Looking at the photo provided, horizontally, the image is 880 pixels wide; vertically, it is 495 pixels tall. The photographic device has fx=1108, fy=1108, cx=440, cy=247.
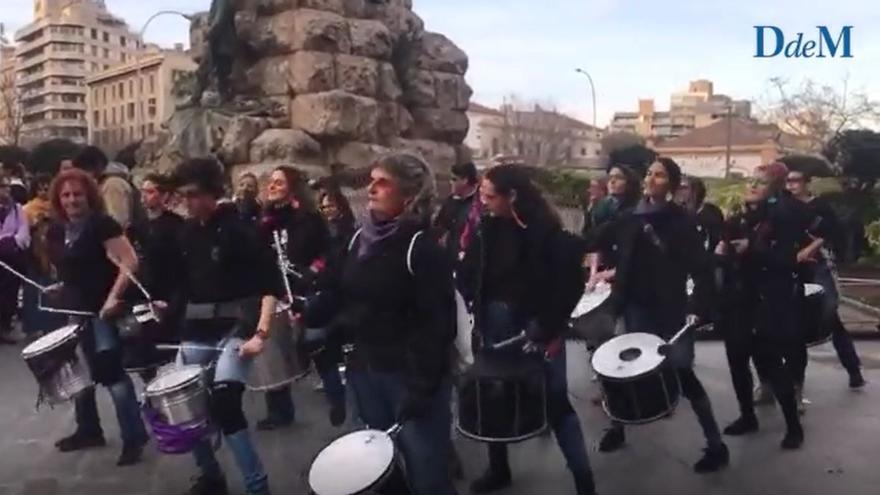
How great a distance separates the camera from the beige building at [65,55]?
100 metres

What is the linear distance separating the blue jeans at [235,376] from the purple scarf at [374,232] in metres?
1.12

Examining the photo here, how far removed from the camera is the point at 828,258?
810cm

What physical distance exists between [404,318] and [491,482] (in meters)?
1.79

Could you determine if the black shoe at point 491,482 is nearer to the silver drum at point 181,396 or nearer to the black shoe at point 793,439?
the silver drum at point 181,396

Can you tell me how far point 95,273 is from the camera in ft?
20.4

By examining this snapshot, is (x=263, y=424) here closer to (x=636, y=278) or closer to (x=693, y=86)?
(x=636, y=278)

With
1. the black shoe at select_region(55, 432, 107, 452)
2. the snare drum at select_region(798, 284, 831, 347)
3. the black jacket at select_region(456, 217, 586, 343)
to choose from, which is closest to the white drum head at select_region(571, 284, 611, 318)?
the snare drum at select_region(798, 284, 831, 347)

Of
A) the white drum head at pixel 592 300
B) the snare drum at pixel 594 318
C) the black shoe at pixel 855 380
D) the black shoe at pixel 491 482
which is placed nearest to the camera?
the black shoe at pixel 491 482

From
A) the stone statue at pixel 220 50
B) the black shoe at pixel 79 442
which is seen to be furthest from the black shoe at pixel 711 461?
the stone statue at pixel 220 50

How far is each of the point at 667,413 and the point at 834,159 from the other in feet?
54.2

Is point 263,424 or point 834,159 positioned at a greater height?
point 834,159

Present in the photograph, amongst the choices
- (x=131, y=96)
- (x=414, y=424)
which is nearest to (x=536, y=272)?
(x=414, y=424)

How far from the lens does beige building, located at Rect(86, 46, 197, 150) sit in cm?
7525

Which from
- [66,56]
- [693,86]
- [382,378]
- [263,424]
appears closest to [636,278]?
[382,378]
